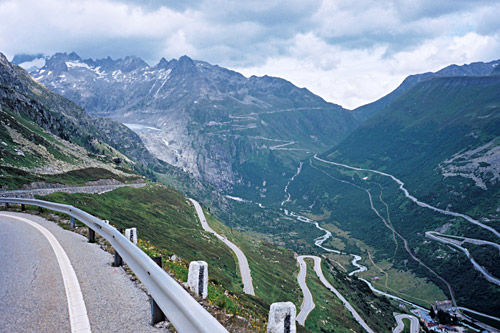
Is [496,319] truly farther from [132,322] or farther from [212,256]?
[132,322]

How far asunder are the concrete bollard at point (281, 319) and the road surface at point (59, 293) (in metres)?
2.54

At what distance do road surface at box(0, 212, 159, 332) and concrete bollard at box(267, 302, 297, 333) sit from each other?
2.54 meters

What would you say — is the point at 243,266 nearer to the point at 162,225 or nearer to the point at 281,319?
the point at 162,225

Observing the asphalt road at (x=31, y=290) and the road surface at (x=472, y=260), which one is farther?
the road surface at (x=472, y=260)

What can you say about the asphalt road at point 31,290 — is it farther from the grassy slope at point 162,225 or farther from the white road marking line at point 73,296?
the grassy slope at point 162,225

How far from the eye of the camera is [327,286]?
10875 cm

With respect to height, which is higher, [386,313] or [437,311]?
[386,313]

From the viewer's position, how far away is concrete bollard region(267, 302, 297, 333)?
6.39 metres

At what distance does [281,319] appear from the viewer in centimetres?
641

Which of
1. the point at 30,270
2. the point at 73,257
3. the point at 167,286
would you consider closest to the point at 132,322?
the point at 167,286

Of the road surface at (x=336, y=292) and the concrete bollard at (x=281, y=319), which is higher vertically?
the concrete bollard at (x=281, y=319)

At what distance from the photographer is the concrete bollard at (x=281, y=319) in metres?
6.39

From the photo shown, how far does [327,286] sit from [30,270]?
111045 mm

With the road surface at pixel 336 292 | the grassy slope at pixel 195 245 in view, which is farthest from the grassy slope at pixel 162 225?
the road surface at pixel 336 292
